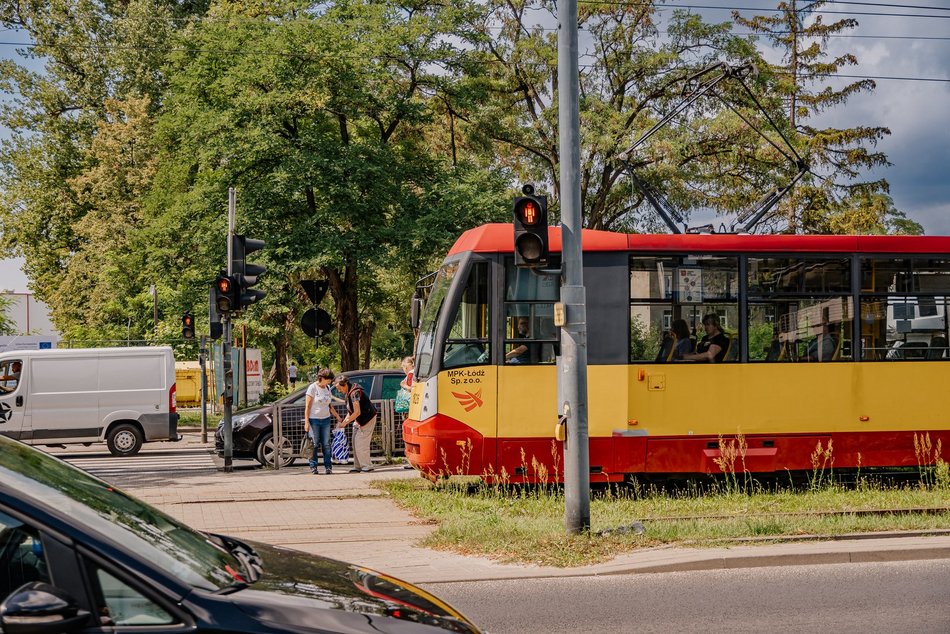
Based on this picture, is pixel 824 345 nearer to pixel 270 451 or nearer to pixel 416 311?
pixel 416 311

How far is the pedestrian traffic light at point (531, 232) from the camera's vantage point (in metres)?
9.47

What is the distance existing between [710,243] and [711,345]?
4.38ft

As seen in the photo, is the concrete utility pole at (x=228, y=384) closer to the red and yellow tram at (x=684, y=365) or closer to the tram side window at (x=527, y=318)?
the red and yellow tram at (x=684, y=365)

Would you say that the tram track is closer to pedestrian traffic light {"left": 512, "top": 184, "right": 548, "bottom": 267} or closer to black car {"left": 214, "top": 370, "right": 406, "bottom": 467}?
pedestrian traffic light {"left": 512, "top": 184, "right": 548, "bottom": 267}

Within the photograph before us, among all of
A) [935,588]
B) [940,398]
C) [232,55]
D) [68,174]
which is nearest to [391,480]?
[940,398]

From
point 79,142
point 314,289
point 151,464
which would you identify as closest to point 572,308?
point 151,464

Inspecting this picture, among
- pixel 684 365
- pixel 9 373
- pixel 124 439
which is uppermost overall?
pixel 684 365

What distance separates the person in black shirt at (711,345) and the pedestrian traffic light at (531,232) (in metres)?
4.34

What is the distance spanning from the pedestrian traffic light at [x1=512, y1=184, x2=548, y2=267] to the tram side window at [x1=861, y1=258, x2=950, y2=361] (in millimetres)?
6073

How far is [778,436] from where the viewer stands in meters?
13.2

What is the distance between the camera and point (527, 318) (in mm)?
13141

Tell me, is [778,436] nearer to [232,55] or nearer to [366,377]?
[366,377]

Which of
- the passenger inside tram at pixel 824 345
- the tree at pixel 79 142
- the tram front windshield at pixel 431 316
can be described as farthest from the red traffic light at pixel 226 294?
the tree at pixel 79 142

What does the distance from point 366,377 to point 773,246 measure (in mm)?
8088
